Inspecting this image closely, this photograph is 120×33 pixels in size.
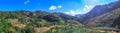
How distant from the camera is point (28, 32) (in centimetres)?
8431

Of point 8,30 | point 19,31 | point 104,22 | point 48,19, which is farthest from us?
point 48,19

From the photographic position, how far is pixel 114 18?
13700 centimetres

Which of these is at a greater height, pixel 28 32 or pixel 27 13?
pixel 27 13

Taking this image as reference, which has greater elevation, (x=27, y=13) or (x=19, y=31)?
(x=27, y=13)

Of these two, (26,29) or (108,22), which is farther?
(108,22)

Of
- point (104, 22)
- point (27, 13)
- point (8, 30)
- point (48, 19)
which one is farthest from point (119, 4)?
point (8, 30)

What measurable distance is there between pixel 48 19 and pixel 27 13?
13.5 m

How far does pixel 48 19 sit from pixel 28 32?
79.8 metres

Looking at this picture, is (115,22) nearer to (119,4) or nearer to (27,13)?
(119,4)

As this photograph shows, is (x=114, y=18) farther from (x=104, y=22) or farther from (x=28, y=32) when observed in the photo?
(x=28, y=32)

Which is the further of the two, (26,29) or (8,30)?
(26,29)

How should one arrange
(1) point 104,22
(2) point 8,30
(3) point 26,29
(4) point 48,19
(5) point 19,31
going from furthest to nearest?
(4) point 48,19
(1) point 104,22
(3) point 26,29
(5) point 19,31
(2) point 8,30

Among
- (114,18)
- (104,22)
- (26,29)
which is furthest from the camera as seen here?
(104,22)

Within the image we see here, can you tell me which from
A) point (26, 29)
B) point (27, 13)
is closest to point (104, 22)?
point (27, 13)
